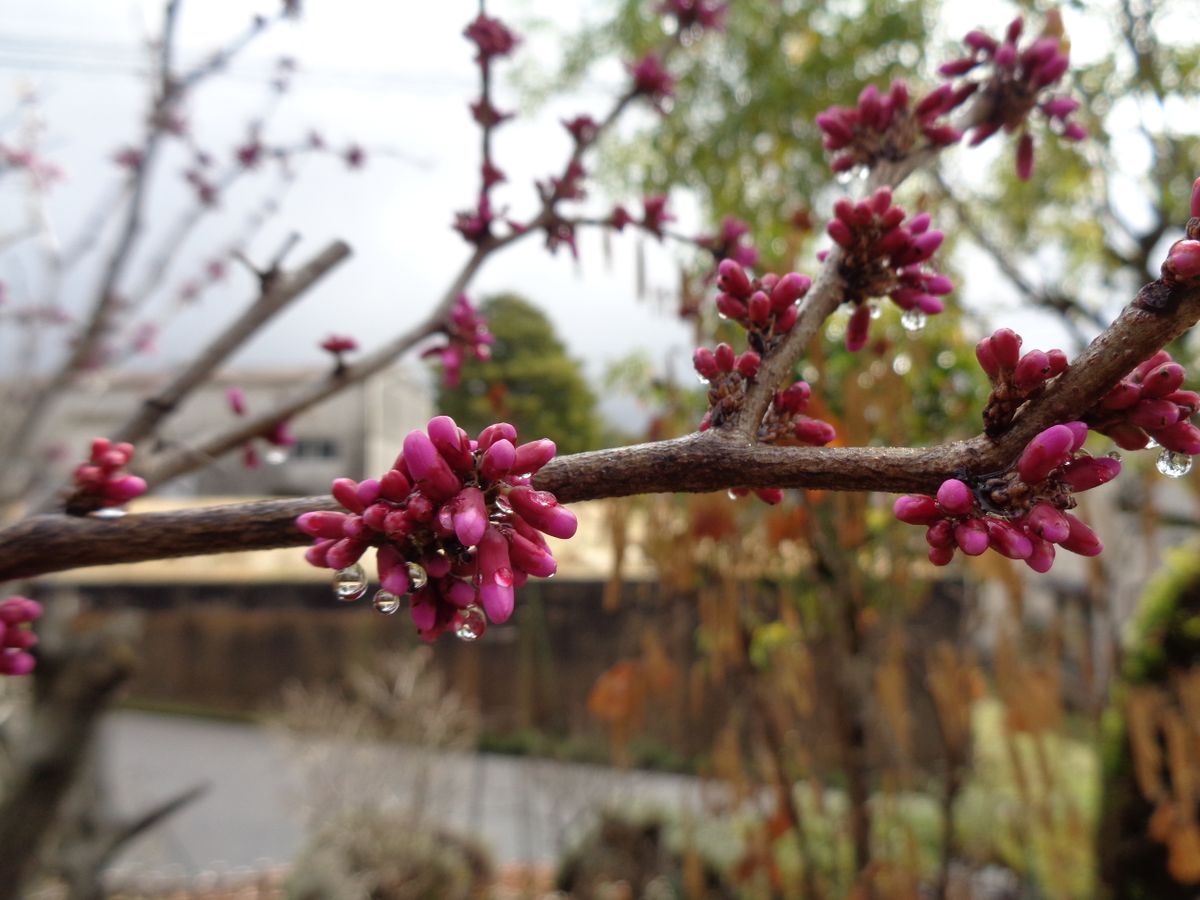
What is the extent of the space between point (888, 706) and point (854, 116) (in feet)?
6.84

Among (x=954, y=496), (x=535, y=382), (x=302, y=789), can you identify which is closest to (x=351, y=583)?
(x=954, y=496)

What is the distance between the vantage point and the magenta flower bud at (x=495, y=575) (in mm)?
471

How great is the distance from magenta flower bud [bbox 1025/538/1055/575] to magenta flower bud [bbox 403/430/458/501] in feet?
1.17

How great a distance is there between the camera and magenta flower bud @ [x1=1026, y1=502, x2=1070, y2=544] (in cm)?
49

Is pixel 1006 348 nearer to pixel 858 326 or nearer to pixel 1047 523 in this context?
pixel 1047 523

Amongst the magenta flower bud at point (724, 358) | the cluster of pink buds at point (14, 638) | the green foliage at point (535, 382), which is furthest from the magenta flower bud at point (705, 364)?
the green foliage at point (535, 382)

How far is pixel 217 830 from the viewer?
6.37 metres

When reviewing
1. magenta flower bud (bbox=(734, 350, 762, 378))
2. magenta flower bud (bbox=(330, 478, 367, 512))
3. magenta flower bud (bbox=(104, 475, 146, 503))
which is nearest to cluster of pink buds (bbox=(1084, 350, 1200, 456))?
magenta flower bud (bbox=(734, 350, 762, 378))

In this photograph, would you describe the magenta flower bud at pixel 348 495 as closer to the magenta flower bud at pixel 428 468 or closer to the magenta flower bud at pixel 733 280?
the magenta flower bud at pixel 428 468

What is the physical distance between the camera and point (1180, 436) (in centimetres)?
54

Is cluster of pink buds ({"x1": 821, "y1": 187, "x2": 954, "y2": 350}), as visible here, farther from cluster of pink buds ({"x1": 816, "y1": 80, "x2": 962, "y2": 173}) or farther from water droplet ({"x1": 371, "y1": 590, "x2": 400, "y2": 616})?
water droplet ({"x1": 371, "y1": 590, "x2": 400, "y2": 616})

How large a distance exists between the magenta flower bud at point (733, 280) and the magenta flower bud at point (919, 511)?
247mm

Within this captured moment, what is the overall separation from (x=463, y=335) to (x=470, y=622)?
32.2 inches

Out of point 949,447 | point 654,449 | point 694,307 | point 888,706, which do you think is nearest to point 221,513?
point 654,449
